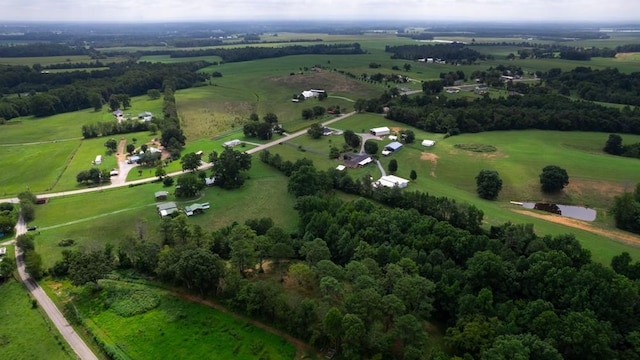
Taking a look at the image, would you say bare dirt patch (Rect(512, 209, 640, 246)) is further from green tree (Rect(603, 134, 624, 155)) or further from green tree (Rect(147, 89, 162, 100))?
green tree (Rect(147, 89, 162, 100))

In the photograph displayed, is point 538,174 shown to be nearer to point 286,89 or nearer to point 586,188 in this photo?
point 586,188

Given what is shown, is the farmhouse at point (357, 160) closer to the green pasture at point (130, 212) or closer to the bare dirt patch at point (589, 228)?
the green pasture at point (130, 212)

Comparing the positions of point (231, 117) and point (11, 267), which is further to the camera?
point (231, 117)

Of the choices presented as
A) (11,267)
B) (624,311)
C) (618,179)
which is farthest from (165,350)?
(618,179)

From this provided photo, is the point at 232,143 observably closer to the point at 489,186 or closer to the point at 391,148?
the point at 391,148

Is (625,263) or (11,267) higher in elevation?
(625,263)

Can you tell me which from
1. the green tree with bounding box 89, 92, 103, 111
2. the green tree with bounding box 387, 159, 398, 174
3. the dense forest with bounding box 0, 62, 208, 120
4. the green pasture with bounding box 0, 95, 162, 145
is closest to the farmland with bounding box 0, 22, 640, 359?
the green pasture with bounding box 0, 95, 162, 145

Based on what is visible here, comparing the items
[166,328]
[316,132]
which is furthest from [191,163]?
[166,328]
